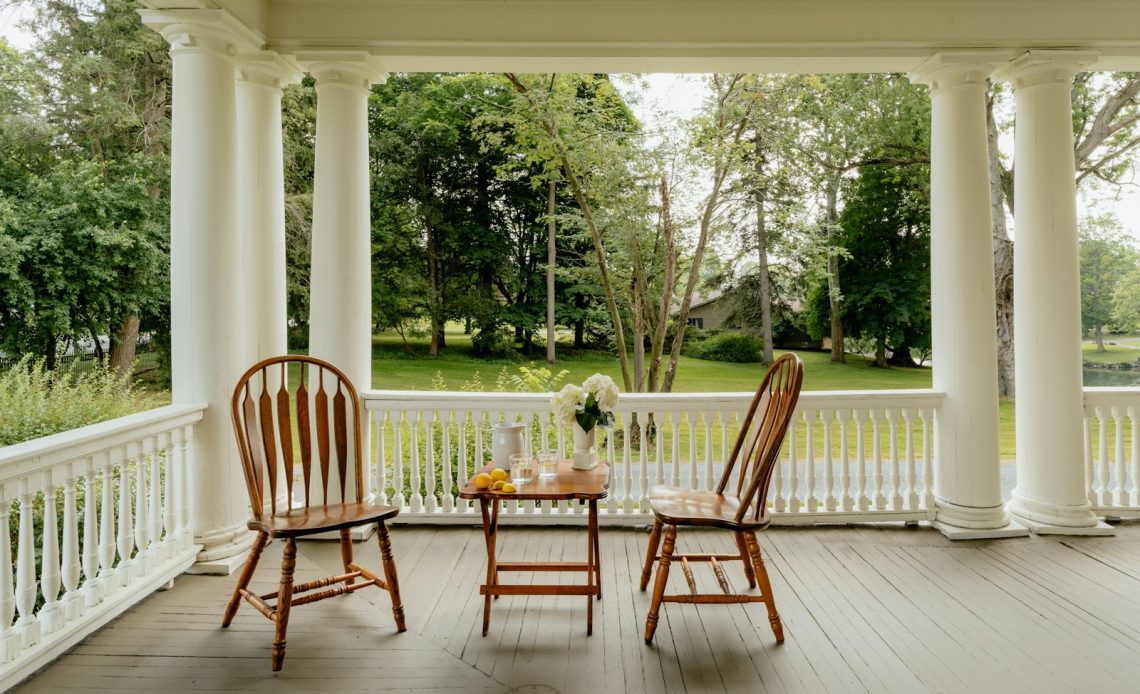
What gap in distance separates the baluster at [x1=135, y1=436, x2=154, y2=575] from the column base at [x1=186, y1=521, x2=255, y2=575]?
0.32 meters

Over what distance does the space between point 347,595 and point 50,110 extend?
9.55 metres

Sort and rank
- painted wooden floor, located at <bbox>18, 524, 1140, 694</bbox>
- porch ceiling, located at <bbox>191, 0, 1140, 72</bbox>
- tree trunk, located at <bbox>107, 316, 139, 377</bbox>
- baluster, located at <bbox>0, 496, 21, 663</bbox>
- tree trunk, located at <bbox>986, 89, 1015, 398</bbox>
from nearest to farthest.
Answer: baluster, located at <bbox>0, 496, 21, 663</bbox>
painted wooden floor, located at <bbox>18, 524, 1140, 694</bbox>
porch ceiling, located at <bbox>191, 0, 1140, 72</bbox>
tree trunk, located at <bbox>986, 89, 1015, 398</bbox>
tree trunk, located at <bbox>107, 316, 139, 377</bbox>

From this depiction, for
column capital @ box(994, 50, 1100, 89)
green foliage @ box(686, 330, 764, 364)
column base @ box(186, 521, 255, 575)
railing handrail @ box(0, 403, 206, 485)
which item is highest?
column capital @ box(994, 50, 1100, 89)

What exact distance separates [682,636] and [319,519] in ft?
4.82

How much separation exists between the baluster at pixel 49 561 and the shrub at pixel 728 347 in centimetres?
940

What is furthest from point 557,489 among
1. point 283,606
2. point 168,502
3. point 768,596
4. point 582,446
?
point 168,502

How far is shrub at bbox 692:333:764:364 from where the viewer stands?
1105 centimetres

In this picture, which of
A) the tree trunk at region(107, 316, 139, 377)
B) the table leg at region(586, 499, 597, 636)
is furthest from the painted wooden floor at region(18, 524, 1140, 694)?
the tree trunk at region(107, 316, 139, 377)

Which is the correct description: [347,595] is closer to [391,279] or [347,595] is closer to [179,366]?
[179,366]

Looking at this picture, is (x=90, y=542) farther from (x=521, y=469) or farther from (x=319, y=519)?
(x=521, y=469)

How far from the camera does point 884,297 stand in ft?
36.6

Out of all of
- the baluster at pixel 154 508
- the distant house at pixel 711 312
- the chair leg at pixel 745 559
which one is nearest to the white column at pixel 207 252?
the baluster at pixel 154 508

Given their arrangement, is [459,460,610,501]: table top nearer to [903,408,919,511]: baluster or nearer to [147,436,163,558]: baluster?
[147,436,163,558]: baluster

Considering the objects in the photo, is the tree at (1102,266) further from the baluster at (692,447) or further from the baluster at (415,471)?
the baluster at (415,471)
